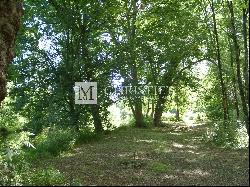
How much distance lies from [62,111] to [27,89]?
2162mm

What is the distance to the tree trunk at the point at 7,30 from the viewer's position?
11383mm

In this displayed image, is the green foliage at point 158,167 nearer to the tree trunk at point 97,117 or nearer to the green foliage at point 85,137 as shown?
the green foliage at point 85,137

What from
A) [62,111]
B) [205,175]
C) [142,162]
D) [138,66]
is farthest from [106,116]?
[205,175]

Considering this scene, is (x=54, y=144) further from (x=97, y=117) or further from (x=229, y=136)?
(x=229, y=136)

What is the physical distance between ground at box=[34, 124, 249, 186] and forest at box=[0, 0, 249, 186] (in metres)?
0.03

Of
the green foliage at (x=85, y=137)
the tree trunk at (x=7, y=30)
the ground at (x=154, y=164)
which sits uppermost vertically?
the tree trunk at (x=7, y=30)

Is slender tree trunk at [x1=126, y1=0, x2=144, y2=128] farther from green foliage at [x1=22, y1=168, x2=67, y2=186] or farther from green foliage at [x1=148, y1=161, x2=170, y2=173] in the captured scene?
green foliage at [x1=22, y1=168, x2=67, y2=186]

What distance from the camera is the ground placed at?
9219 mm

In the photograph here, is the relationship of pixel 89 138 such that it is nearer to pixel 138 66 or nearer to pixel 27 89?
pixel 27 89

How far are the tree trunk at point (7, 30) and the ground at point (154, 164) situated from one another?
3280 mm

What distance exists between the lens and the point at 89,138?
19.7 meters

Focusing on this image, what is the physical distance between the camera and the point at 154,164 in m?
11.5

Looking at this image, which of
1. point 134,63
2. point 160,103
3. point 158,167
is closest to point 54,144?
point 158,167

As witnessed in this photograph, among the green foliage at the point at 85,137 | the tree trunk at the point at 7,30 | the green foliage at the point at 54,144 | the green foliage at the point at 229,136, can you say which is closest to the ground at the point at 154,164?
the green foliage at the point at 54,144
